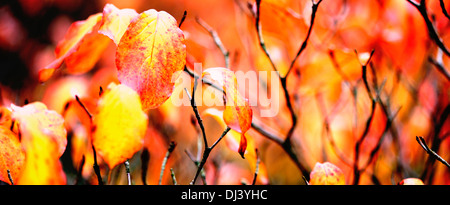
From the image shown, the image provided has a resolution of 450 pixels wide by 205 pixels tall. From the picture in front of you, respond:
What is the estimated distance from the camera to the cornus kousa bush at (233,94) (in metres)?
0.40

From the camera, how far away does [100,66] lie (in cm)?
190

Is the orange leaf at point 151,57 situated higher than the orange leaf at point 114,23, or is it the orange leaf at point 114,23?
the orange leaf at point 114,23

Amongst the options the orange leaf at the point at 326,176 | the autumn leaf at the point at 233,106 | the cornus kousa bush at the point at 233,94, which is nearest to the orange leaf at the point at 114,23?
the cornus kousa bush at the point at 233,94

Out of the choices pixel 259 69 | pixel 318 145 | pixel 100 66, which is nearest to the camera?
pixel 259 69

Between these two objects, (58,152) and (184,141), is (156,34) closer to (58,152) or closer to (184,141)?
(58,152)

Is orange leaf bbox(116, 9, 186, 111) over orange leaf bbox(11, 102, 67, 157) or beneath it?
over

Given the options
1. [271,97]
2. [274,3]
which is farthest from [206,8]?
[274,3]

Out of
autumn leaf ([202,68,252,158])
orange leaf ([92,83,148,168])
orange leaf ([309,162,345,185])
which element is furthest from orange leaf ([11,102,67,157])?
orange leaf ([309,162,345,185])

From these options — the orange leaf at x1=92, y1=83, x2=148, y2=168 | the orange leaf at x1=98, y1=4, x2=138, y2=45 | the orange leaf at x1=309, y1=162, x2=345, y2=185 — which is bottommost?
the orange leaf at x1=309, y1=162, x2=345, y2=185

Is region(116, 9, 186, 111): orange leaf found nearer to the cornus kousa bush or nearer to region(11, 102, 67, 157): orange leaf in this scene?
the cornus kousa bush

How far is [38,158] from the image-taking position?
414mm

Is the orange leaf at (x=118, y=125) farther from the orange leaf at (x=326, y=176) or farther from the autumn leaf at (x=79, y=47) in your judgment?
the orange leaf at (x=326, y=176)

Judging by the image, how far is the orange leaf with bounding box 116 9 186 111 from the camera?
0.39 metres
